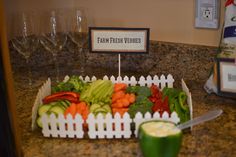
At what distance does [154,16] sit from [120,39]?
296 millimetres

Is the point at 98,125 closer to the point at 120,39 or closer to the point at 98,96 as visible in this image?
the point at 98,96

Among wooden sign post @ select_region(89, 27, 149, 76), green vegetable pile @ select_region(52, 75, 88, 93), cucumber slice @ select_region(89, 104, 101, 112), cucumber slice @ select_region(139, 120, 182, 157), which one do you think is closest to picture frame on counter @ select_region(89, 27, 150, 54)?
wooden sign post @ select_region(89, 27, 149, 76)

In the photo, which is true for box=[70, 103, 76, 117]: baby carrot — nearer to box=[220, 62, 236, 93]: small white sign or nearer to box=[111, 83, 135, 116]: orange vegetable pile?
box=[111, 83, 135, 116]: orange vegetable pile

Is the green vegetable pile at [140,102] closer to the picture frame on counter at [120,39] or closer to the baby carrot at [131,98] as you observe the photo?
the baby carrot at [131,98]

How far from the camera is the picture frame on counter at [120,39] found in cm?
112

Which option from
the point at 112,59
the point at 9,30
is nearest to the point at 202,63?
the point at 112,59

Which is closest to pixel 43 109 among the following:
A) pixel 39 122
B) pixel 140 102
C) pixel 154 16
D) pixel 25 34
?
pixel 39 122

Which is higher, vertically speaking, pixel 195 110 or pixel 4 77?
pixel 4 77

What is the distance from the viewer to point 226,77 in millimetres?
1072

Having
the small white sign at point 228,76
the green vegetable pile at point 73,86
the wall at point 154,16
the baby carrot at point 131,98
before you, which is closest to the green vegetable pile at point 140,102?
the baby carrot at point 131,98

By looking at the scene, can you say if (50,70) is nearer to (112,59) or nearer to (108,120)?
(112,59)

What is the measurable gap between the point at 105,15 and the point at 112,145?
68cm

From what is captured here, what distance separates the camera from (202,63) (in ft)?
4.27

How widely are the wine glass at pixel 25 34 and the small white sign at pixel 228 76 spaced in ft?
2.16
